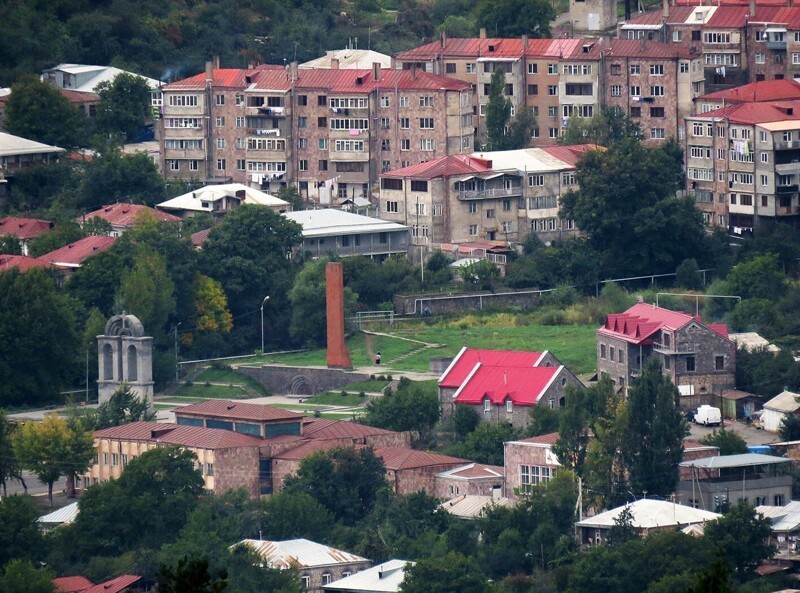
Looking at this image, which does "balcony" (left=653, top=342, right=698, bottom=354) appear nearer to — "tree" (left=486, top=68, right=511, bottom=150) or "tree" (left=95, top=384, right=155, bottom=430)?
"tree" (left=95, top=384, right=155, bottom=430)

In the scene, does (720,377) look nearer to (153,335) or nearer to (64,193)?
(153,335)

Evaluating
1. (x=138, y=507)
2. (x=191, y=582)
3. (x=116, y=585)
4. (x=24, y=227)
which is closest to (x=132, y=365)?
(x=24, y=227)

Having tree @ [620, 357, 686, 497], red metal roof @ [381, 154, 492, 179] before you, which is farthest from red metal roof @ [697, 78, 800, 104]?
tree @ [620, 357, 686, 497]

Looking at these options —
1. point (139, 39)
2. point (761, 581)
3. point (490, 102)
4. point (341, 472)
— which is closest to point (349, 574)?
point (341, 472)

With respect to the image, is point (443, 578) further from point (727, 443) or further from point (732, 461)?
point (727, 443)

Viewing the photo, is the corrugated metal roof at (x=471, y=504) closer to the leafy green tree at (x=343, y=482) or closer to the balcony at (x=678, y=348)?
the leafy green tree at (x=343, y=482)

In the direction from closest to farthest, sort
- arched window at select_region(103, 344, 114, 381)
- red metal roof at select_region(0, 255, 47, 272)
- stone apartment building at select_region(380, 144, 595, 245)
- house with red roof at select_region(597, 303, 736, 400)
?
house with red roof at select_region(597, 303, 736, 400), arched window at select_region(103, 344, 114, 381), red metal roof at select_region(0, 255, 47, 272), stone apartment building at select_region(380, 144, 595, 245)
